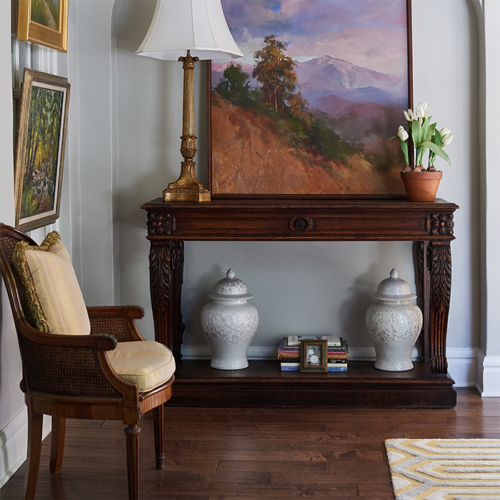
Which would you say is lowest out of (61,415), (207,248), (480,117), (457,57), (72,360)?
(61,415)

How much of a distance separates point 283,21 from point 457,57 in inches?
41.9

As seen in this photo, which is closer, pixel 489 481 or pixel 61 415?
pixel 61 415

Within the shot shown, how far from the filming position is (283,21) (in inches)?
150

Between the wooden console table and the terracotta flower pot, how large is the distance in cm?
11

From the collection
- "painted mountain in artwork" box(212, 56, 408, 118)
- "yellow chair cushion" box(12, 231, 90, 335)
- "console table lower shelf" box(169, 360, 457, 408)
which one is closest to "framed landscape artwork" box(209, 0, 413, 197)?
"painted mountain in artwork" box(212, 56, 408, 118)

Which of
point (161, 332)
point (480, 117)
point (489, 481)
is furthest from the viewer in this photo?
point (480, 117)

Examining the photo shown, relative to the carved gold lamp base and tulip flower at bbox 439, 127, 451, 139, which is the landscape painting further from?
tulip flower at bbox 439, 127, 451, 139

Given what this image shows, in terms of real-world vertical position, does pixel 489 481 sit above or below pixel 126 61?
below

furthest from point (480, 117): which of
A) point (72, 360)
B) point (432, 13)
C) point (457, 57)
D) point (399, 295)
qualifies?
point (72, 360)

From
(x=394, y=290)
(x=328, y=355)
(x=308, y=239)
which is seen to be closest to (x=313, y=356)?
(x=328, y=355)

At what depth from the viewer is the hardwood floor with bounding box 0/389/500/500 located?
8.63ft

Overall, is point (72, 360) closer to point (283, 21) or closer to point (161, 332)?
point (161, 332)

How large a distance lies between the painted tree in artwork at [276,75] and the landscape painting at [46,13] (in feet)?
3.88

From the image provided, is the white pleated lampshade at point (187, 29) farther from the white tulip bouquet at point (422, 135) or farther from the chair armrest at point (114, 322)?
the chair armrest at point (114, 322)
